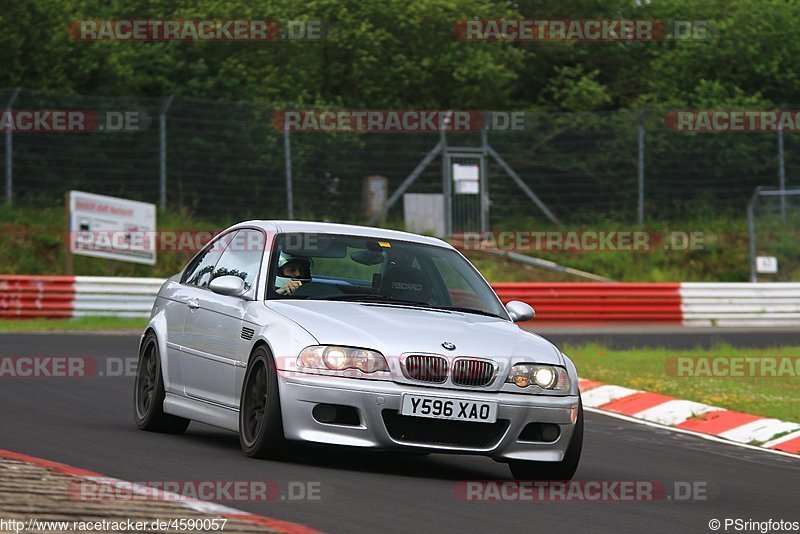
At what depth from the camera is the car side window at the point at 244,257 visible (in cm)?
922

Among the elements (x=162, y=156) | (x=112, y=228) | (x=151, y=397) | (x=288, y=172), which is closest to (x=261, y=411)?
(x=151, y=397)

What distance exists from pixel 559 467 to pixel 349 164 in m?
20.5

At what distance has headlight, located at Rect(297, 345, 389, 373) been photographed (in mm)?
7973

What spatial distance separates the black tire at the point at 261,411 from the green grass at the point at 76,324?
41.6 ft

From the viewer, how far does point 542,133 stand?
97.5ft

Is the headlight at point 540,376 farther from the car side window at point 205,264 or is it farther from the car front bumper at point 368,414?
the car side window at point 205,264

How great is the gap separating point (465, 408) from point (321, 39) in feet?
90.8

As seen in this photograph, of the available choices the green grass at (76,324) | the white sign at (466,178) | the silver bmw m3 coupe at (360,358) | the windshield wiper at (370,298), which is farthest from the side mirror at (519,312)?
the white sign at (466,178)

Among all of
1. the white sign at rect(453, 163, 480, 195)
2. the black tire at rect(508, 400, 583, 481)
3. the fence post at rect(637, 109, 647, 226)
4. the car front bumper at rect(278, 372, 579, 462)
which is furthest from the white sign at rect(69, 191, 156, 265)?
the car front bumper at rect(278, 372, 579, 462)

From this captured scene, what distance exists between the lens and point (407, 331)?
8195 mm

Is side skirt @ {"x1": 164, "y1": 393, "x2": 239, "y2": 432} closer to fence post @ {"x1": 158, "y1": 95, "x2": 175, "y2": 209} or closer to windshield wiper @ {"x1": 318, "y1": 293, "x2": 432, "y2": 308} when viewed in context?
windshield wiper @ {"x1": 318, "y1": 293, "x2": 432, "y2": 308}

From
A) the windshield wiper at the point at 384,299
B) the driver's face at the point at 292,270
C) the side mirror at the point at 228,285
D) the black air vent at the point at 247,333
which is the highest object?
the driver's face at the point at 292,270

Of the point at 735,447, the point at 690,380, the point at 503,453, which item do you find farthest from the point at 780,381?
the point at 503,453

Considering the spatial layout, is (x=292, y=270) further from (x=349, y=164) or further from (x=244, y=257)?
(x=349, y=164)
